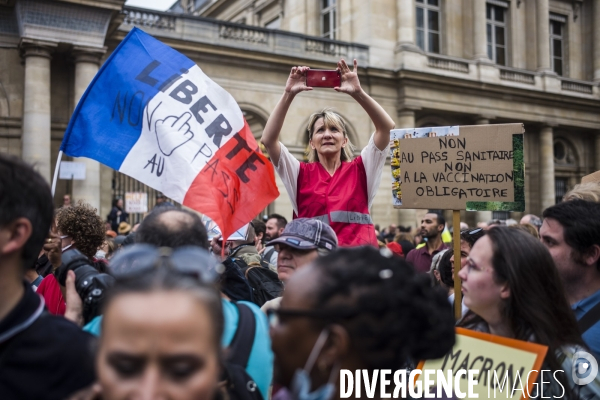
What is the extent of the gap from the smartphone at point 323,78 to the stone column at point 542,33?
84.5 feet

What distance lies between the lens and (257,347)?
7.46ft

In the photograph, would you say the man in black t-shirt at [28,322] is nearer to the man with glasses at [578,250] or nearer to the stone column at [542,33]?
the man with glasses at [578,250]

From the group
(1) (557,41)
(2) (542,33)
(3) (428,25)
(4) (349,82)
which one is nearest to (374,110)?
A: (4) (349,82)

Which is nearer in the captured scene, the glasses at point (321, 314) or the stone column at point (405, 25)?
the glasses at point (321, 314)

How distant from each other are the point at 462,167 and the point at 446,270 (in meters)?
0.78

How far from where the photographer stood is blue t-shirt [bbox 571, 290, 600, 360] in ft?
9.17

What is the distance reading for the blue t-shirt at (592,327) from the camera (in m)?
2.79

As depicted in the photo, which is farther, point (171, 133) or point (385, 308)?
point (171, 133)

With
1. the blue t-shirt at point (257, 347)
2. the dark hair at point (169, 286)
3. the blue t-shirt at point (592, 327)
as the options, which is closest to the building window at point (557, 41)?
the blue t-shirt at point (592, 327)

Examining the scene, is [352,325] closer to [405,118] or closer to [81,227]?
[81,227]

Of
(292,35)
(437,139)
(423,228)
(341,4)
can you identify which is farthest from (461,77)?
(437,139)

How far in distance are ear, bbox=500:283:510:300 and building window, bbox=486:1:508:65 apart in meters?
26.4

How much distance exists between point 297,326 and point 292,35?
775 inches

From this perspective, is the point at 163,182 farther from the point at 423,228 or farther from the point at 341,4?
the point at 341,4
